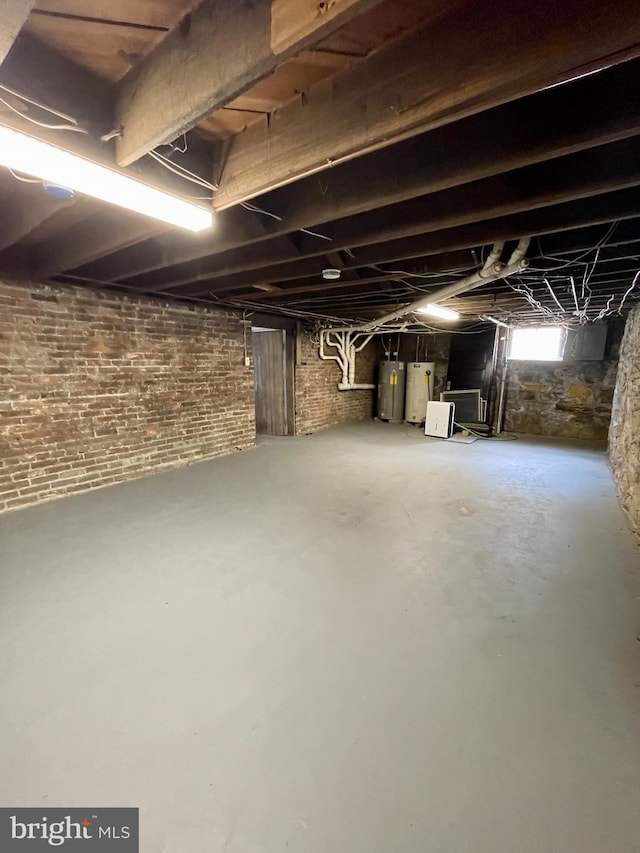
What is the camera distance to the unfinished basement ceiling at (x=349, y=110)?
93 centimetres

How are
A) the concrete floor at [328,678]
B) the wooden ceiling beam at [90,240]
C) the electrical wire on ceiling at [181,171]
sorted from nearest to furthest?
the concrete floor at [328,678] → the electrical wire on ceiling at [181,171] → the wooden ceiling beam at [90,240]

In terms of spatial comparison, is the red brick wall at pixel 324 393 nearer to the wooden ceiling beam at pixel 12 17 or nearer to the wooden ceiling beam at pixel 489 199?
the wooden ceiling beam at pixel 489 199

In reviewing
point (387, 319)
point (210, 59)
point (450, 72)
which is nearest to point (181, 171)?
point (210, 59)

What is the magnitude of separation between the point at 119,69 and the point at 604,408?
7.74 metres

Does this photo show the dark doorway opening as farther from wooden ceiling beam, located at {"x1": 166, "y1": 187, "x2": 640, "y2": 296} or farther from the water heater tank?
wooden ceiling beam, located at {"x1": 166, "y1": 187, "x2": 640, "y2": 296}

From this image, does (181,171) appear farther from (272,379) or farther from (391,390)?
(391,390)

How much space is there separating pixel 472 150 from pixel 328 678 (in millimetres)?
2203

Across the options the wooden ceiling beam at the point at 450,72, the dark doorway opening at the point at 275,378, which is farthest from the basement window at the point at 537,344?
the wooden ceiling beam at the point at 450,72

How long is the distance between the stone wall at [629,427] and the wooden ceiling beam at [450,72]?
320cm

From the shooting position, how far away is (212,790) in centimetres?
108

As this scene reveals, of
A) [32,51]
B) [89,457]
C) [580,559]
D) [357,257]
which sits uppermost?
[32,51]

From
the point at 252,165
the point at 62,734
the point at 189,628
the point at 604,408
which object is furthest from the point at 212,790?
the point at 604,408

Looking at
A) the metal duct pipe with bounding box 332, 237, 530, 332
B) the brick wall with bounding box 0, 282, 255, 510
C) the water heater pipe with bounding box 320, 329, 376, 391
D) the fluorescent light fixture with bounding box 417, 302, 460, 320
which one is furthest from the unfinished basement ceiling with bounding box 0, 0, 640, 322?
the water heater pipe with bounding box 320, 329, 376, 391

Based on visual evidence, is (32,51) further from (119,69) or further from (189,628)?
(189,628)
